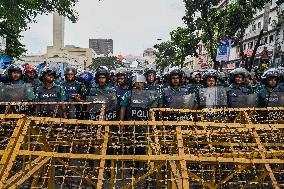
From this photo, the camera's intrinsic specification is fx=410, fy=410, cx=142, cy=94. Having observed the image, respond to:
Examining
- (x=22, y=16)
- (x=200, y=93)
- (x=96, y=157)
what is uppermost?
(x=22, y=16)

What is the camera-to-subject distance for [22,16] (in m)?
19.1

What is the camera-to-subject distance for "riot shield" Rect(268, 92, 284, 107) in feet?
26.1

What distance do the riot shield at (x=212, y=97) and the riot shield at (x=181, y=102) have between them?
13.9 inches

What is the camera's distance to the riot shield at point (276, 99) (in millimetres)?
7961

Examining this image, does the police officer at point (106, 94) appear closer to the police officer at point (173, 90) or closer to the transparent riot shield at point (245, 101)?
the police officer at point (173, 90)

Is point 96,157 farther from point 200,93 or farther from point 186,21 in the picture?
point 186,21

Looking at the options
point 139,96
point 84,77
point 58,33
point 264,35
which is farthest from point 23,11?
point 58,33

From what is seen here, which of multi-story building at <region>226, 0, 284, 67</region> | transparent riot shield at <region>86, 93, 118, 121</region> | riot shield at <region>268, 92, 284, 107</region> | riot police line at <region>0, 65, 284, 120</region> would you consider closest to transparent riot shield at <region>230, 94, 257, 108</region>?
riot police line at <region>0, 65, 284, 120</region>

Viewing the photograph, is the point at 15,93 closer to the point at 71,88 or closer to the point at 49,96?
the point at 49,96

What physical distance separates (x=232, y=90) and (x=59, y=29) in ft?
243

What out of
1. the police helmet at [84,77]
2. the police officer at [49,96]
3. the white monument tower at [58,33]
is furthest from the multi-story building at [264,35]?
the white monument tower at [58,33]

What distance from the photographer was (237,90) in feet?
27.0

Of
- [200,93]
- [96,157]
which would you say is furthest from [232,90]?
[96,157]

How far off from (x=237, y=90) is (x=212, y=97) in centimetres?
75
